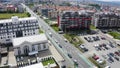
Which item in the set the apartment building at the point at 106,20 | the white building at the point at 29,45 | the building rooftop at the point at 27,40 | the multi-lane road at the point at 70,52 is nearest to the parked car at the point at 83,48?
the multi-lane road at the point at 70,52

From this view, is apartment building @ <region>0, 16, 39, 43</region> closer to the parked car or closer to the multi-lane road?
the multi-lane road

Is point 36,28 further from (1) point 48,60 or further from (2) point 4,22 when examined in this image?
(1) point 48,60

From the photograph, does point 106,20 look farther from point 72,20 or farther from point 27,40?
point 27,40

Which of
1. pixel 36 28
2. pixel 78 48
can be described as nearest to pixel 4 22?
pixel 36 28

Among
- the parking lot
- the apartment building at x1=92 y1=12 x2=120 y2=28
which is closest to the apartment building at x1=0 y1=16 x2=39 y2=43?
the parking lot

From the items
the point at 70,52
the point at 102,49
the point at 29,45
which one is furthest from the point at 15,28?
the point at 102,49

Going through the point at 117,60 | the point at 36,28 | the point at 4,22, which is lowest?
the point at 117,60
